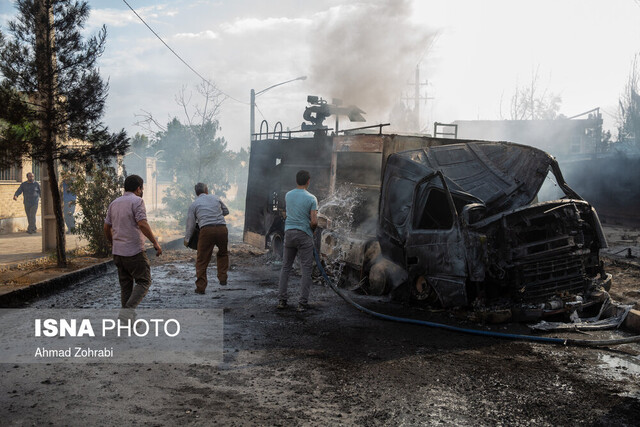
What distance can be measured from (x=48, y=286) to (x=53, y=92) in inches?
140

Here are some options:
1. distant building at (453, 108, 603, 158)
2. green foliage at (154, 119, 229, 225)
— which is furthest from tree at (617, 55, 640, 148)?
green foliage at (154, 119, 229, 225)

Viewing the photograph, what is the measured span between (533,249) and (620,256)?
6.69 meters

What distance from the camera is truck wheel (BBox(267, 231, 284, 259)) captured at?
12.4 meters

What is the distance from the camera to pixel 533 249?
627 cm

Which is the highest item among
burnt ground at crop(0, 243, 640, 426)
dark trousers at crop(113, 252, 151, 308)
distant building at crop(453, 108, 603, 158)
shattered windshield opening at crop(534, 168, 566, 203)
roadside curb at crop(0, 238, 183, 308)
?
distant building at crop(453, 108, 603, 158)

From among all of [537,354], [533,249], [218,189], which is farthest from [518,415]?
[218,189]

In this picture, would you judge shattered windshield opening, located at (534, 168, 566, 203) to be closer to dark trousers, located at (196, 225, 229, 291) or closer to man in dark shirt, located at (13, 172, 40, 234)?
dark trousers, located at (196, 225, 229, 291)

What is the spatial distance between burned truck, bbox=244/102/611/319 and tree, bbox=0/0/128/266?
4695mm

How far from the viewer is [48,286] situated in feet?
27.5

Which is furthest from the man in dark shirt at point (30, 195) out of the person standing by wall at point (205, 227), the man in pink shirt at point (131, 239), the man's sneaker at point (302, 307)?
the man's sneaker at point (302, 307)

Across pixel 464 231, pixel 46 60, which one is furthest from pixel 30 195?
pixel 464 231

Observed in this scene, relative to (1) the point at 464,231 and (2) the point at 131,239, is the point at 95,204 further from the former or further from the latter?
(1) the point at 464,231

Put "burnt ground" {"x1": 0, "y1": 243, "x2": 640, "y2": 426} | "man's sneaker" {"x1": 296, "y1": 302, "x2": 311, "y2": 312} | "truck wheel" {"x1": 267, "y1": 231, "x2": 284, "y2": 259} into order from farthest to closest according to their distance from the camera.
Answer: "truck wheel" {"x1": 267, "y1": 231, "x2": 284, "y2": 259}, "man's sneaker" {"x1": 296, "y1": 302, "x2": 311, "y2": 312}, "burnt ground" {"x1": 0, "y1": 243, "x2": 640, "y2": 426}

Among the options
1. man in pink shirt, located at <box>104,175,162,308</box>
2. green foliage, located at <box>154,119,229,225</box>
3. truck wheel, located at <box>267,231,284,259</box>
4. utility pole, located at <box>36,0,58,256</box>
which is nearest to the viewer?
man in pink shirt, located at <box>104,175,162,308</box>
